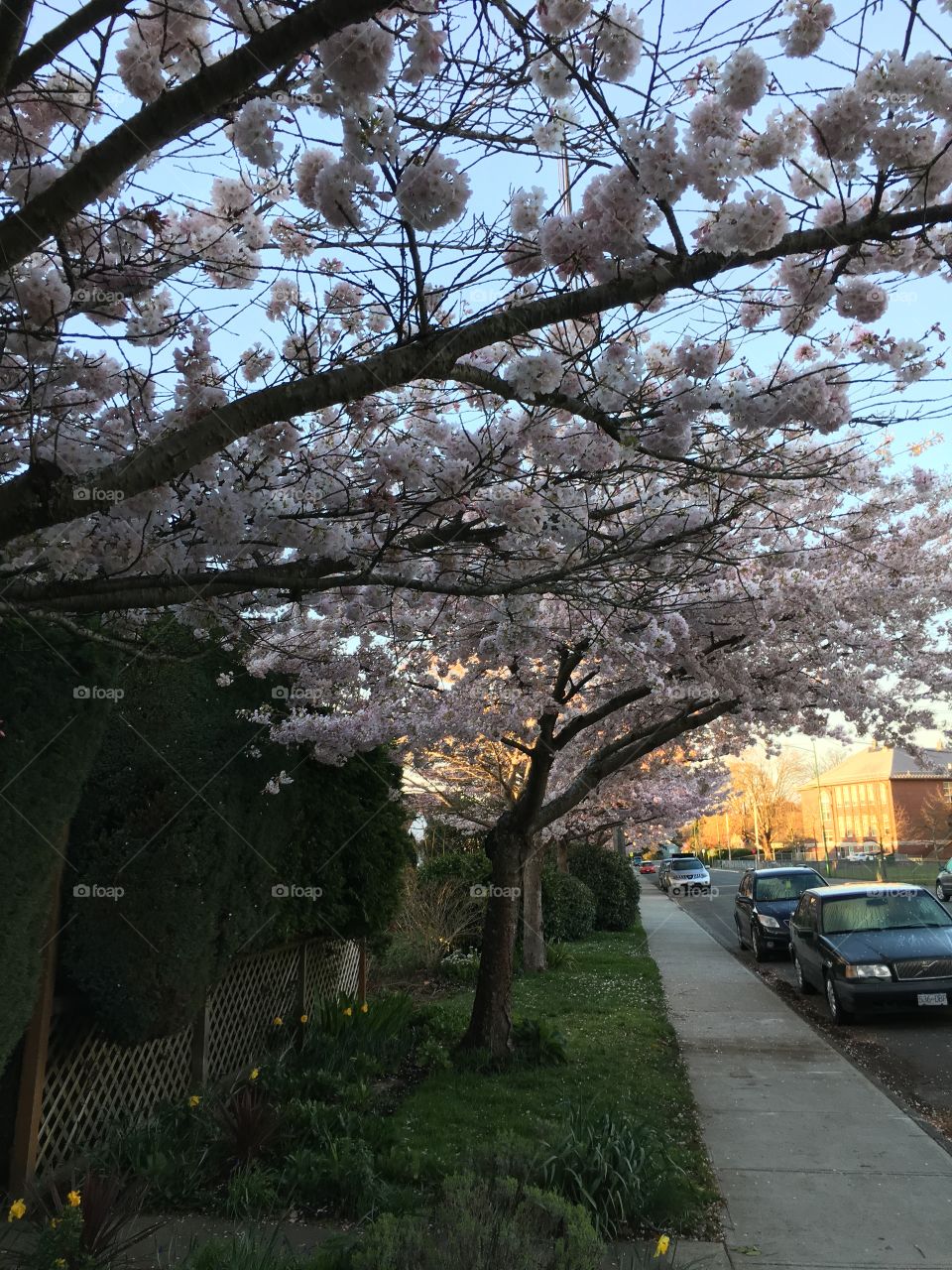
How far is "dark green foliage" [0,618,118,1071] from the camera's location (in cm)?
372

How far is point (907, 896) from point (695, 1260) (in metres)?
8.27

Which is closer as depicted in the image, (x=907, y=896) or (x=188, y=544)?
(x=188, y=544)

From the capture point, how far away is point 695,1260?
12.5 ft

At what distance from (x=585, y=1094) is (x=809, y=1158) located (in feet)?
5.38

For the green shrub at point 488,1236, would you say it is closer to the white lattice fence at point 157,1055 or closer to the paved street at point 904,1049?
the white lattice fence at point 157,1055

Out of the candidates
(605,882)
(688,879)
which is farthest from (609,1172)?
(688,879)

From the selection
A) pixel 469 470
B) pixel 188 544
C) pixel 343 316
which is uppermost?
pixel 343 316

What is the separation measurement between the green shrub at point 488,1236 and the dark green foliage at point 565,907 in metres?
14.0

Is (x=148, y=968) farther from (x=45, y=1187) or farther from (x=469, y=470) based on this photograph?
(x=469, y=470)

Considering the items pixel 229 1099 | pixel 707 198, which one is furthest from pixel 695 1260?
pixel 707 198
